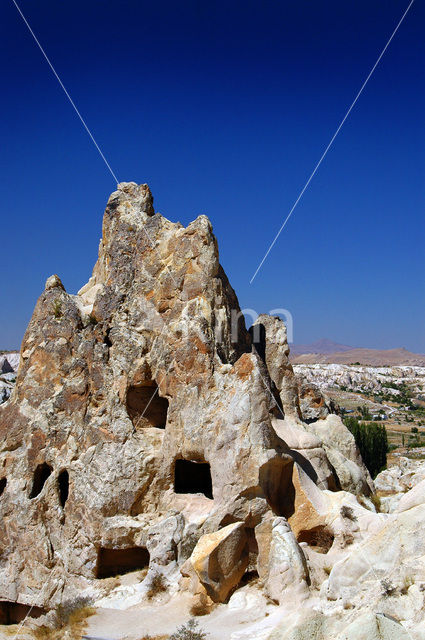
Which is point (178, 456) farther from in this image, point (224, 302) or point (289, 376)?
point (289, 376)

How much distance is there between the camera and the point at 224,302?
15.3m

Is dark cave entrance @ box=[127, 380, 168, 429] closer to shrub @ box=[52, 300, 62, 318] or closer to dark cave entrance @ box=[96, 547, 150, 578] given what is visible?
dark cave entrance @ box=[96, 547, 150, 578]

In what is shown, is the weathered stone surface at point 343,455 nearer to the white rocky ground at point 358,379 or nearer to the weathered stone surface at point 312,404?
the weathered stone surface at point 312,404

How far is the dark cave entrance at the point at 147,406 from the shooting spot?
1533cm

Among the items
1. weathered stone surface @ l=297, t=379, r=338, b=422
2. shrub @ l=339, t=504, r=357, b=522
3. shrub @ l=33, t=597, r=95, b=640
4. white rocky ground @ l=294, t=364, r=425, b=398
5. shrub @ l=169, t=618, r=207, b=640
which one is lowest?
shrub @ l=33, t=597, r=95, b=640

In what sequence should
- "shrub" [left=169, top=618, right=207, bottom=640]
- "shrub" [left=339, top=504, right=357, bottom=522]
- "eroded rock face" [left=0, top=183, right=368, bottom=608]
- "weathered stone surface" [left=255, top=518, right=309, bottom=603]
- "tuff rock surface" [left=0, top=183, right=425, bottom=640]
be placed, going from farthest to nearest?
1. "eroded rock face" [left=0, top=183, right=368, bottom=608]
2. "shrub" [left=339, top=504, right=357, bottom=522]
3. "tuff rock surface" [left=0, top=183, right=425, bottom=640]
4. "weathered stone surface" [left=255, top=518, right=309, bottom=603]
5. "shrub" [left=169, top=618, right=207, bottom=640]

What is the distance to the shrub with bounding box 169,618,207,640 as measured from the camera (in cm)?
961

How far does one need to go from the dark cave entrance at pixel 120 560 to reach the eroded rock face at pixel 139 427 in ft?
0.11

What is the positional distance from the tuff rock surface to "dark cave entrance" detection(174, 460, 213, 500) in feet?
0.13

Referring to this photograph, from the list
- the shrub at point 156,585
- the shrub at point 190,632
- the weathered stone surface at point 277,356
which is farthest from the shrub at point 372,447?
the shrub at point 190,632

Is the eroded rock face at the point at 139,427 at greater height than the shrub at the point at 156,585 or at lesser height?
greater

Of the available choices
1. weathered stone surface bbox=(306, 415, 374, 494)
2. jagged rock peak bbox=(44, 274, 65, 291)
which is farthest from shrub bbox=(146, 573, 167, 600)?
jagged rock peak bbox=(44, 274, 65, 291)

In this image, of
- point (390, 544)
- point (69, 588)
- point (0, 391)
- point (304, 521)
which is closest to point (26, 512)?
point (69, 588)

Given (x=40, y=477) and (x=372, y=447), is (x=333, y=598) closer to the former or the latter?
(x=40, y=477)
